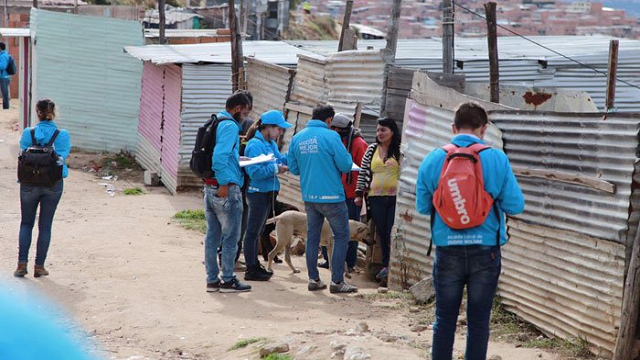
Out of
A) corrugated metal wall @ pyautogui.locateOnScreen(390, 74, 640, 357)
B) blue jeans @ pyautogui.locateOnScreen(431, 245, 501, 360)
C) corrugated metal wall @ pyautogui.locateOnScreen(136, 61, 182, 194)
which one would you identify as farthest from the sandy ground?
corrugated metal wall @ pyautogui.locateOnScreen(136, 61, 182, 194)

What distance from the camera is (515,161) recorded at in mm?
7730

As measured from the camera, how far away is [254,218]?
31.6 ft

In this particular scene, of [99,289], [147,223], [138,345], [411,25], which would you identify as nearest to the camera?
[138,345]

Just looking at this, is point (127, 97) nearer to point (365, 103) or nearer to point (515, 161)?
point (365, 103)

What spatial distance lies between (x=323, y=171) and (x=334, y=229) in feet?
1.86

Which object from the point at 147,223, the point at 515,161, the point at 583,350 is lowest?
the point at 147,223

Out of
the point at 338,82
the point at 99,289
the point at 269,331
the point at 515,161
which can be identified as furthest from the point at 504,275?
the point at 338,82

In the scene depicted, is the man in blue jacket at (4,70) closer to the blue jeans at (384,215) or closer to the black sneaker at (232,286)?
the blue jeans at (384,215)

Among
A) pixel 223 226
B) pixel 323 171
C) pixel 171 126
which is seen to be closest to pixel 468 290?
pixel 323 171

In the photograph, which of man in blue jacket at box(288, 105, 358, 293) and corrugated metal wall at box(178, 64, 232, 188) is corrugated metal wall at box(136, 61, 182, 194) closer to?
corrugated metal wall at box(178, 64, 232, 188)

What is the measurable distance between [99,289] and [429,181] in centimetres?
481

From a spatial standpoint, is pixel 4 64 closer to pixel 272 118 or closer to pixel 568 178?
pixel 272 118

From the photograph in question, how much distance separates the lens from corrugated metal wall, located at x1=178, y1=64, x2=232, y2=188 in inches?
648

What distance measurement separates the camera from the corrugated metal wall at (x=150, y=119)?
1823 centimetres
